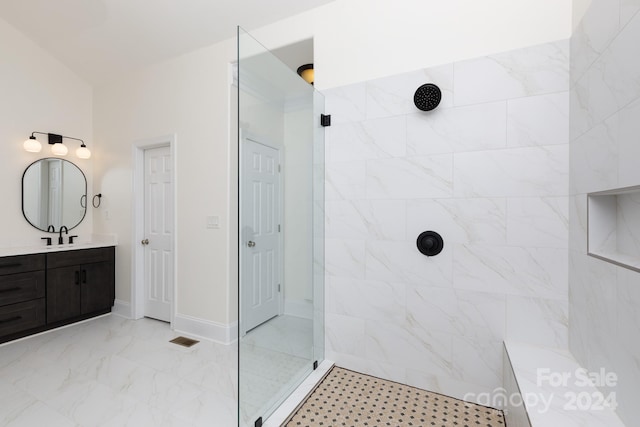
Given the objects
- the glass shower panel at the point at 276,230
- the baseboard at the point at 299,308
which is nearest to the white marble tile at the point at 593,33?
the glass shower panel at the point at 276,230

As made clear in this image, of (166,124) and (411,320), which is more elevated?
(166,124)

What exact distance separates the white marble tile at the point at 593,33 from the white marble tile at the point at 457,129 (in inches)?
14.3

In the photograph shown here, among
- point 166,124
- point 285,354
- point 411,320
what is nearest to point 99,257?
point 166,124

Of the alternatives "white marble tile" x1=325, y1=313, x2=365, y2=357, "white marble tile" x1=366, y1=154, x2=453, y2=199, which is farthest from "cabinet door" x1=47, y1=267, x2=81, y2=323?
"white marble tile" x1=366, y1=154, x2=453, y2=199

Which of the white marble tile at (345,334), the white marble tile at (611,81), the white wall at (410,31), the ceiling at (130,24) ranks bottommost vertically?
the white marble tile at (345,334)

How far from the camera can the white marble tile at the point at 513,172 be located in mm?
1572

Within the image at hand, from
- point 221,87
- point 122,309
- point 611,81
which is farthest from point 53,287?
point 611,81

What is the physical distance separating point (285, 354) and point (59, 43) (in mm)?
4214

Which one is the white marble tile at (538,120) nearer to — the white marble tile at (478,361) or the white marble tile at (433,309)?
the white marble tile at (433,309)

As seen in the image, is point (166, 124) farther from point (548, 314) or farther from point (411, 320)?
point (548, 314)

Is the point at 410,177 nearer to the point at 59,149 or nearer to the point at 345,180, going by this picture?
the point at 345,180

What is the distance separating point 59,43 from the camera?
128 inches

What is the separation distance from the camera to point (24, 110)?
3217 mm

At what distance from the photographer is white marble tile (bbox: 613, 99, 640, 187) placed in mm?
991
